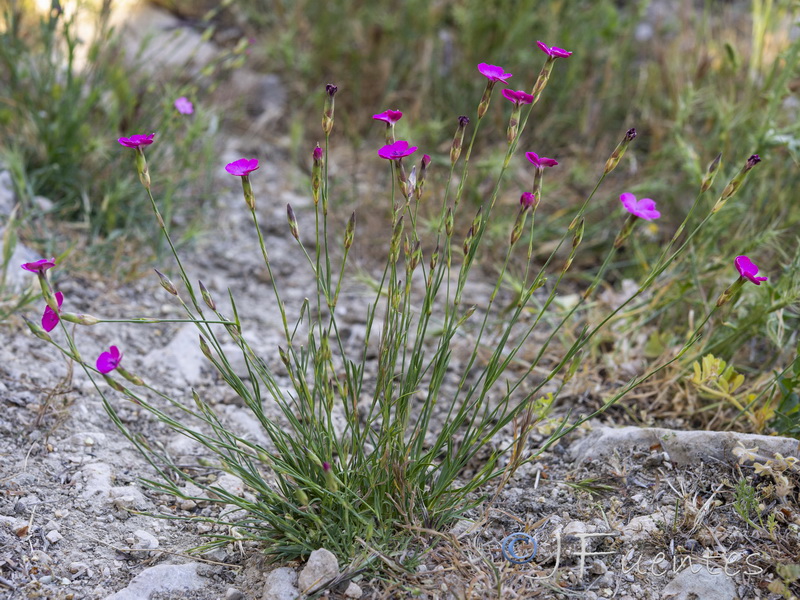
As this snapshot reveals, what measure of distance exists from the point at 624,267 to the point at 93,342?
1.80 meters

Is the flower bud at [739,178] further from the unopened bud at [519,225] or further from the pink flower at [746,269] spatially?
the unopened bud at [519,225]

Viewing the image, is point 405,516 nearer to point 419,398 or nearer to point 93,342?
point 419,398

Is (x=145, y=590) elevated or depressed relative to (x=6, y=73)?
depressed

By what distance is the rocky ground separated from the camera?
135 cm

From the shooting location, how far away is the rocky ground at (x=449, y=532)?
4.43ft

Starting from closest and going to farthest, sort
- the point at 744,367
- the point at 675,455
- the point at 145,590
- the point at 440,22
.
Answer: the point at 145,590
the point at 675,455
the point at 744,367
the point at 440,22

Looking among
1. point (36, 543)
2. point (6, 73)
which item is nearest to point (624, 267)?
point (36, 543)

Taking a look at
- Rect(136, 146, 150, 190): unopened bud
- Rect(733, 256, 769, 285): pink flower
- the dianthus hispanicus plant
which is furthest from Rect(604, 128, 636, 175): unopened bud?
Rect(136, 146, 150, 190): unopened bud

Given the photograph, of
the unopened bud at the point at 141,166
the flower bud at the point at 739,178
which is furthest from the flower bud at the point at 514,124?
the unopened bud at the point at 141,166

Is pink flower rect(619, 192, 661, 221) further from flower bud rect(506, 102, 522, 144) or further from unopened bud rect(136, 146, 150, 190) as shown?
unopened bud rect(136, 146, 150, 190)

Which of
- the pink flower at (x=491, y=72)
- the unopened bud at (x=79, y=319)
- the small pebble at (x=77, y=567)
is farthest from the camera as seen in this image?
the small pebble at (x=77, y=567)

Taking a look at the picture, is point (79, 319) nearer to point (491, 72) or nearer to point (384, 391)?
point (384, 391)

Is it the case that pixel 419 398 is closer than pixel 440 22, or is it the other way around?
pixel 419 398

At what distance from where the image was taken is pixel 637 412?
1.94 meters
